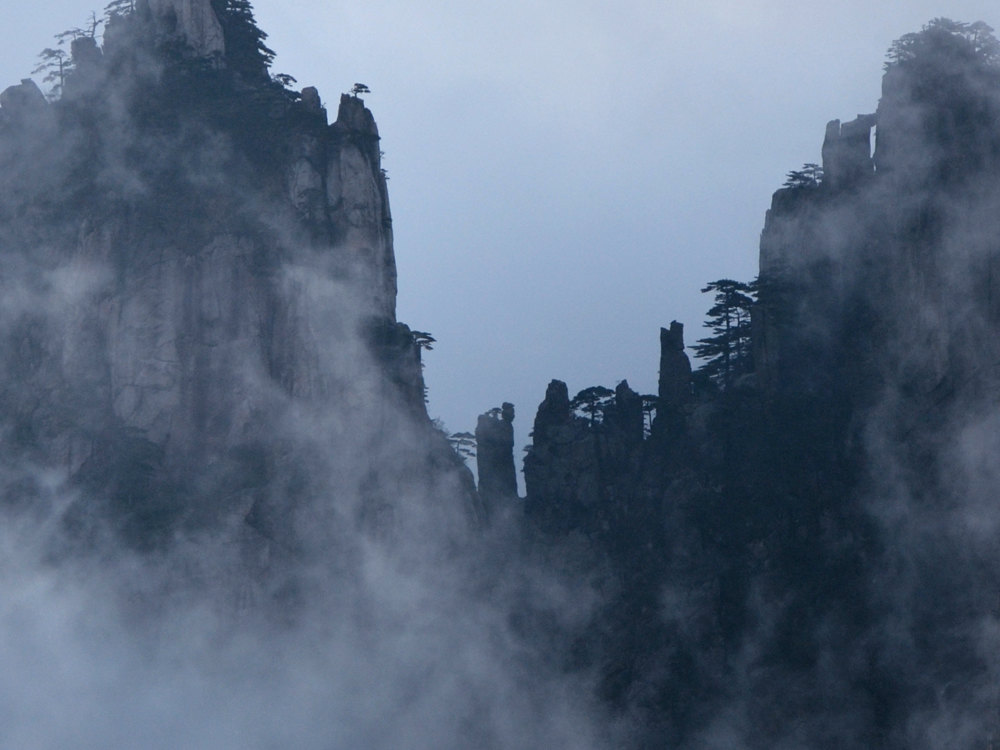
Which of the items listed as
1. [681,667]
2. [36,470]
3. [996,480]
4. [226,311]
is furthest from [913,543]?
[36,470]

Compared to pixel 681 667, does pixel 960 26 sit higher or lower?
higher

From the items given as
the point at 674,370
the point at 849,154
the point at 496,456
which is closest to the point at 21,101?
the point at 496,456

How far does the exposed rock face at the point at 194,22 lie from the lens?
10294 cm

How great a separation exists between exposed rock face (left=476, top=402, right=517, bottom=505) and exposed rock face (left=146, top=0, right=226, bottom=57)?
77.1ft

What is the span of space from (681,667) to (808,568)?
7.44 m

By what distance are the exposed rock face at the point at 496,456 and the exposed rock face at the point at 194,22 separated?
77.1 ft

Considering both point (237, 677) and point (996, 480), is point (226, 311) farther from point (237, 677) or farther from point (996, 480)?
point (996, 480)

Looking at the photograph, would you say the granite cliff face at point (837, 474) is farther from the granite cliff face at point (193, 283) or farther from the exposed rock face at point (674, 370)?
the granite cliff face at point (193, 283)

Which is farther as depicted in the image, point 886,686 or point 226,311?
point 226,311

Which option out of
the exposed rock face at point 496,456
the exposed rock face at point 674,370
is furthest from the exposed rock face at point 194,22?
the exposed rock face at point 674,370

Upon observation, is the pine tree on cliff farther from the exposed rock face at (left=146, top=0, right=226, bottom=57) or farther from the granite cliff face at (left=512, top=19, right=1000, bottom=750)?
the granite cliff face at (left=512, top=19, right=1000, bottom=750)

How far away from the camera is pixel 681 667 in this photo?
93.8 metres

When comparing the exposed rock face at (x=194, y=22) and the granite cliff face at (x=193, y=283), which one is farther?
the exposed rock face at (x=194, y=22)

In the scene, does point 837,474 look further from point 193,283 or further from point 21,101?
point 21,101
